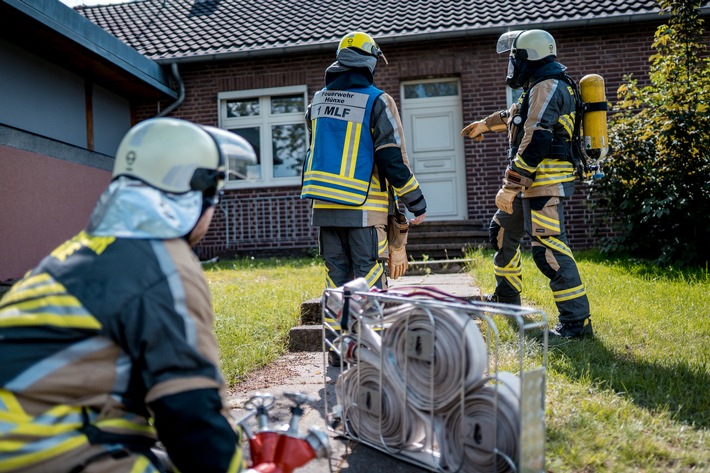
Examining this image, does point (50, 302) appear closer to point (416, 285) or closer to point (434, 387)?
point (434, 387)

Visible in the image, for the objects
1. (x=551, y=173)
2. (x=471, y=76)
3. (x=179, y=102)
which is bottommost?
(x=551, y=173)

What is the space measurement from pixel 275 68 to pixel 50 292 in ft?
35.2

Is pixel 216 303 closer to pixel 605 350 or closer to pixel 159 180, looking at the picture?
pixel 605 350

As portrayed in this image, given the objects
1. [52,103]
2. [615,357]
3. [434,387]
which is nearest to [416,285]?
[615,357]

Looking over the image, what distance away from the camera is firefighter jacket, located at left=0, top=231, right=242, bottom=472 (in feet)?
4.72

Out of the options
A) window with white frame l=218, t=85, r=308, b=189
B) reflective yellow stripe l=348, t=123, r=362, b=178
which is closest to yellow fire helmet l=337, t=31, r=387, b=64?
reflective yellow stripe l=348, t=123, r=362, b=178

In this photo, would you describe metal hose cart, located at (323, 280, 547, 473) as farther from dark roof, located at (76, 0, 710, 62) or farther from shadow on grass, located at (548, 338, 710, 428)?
dark roof, located at (76, 0, 710, 62)

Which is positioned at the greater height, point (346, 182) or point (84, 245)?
point (346, 182)

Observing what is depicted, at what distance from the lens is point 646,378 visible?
3406mm

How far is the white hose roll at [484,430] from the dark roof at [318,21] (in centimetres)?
935

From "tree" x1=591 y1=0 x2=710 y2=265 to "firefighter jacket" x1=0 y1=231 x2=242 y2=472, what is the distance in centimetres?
699

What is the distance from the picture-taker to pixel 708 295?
5.40m

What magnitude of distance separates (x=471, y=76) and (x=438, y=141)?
1283mm

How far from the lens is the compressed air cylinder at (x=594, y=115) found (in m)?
4.74
